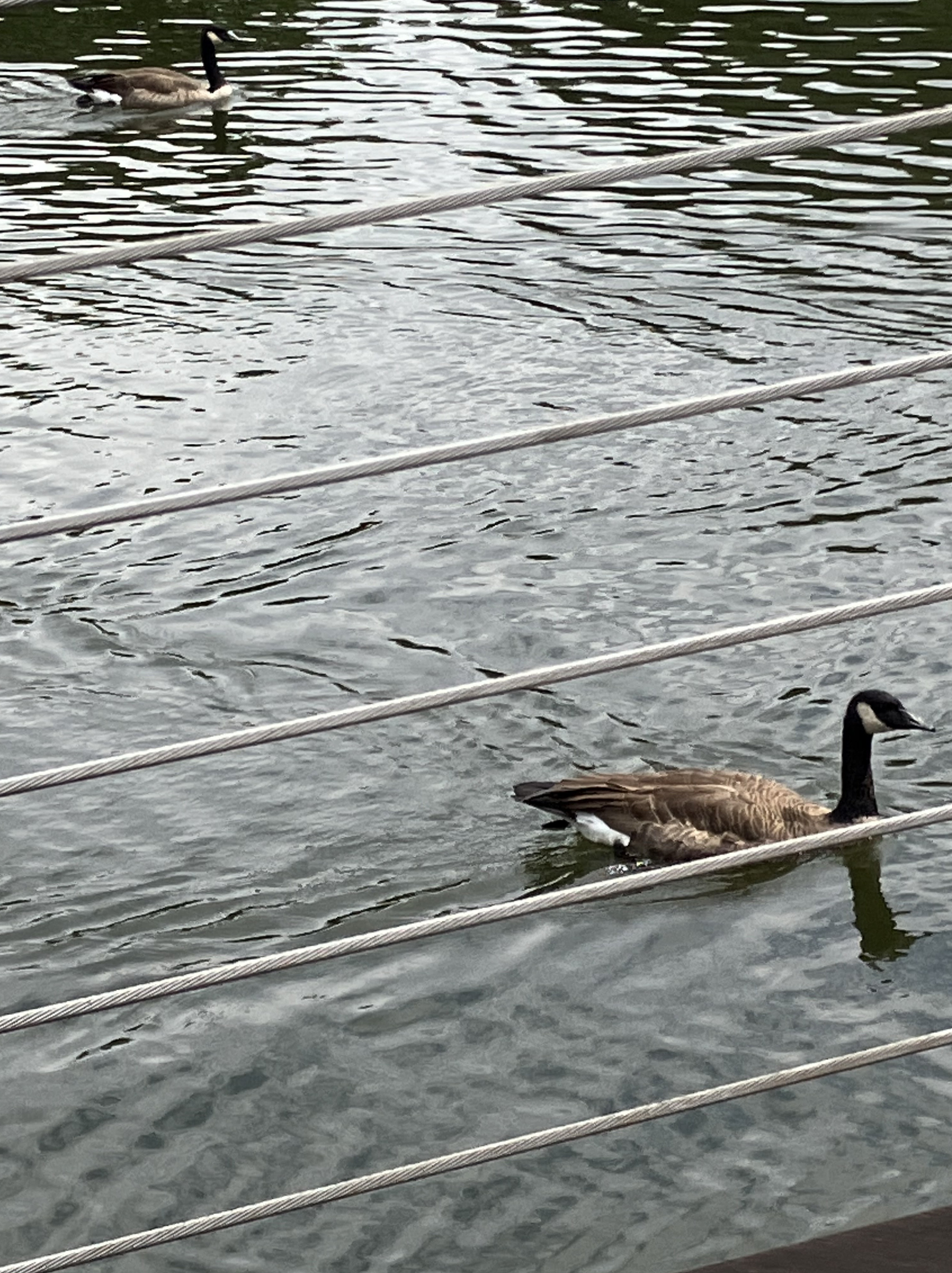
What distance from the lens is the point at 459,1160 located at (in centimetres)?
281

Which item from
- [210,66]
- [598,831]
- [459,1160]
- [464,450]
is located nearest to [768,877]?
[598,831]

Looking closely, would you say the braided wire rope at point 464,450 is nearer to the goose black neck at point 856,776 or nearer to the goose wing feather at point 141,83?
the goose black neck at point 856,776

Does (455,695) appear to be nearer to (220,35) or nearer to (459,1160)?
(459,1160)

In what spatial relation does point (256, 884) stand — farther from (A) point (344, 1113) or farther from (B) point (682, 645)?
(B) point (682, 645)

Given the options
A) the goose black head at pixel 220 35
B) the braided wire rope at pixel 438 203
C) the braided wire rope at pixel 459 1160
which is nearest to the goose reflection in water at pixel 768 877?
the braided wire rope at pixel 459 1160

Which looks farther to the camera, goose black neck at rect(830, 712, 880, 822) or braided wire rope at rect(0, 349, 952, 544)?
goose black neck at rect(830, 712, 880, 822)

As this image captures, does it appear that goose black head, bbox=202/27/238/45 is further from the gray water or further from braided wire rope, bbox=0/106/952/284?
braided wire rope, bbox=0/106/952/284

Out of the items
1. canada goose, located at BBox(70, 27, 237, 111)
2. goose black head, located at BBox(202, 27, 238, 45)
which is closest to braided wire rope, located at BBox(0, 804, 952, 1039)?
canada goose, located at BBox(70, 27, 237, 111)

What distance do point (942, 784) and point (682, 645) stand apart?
17.9ft

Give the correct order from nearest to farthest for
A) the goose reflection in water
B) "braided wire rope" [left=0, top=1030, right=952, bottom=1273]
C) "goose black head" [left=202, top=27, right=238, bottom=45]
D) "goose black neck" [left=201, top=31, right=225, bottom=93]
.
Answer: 1. "braided wire rope" [left=0, top=1030, right=952, bottom=1273]
2. the goose reflection in water
3. "goose black neck" [left=201, top=31, right=225, bottom=93]
4. "goose black head" [left=202, top=27, right=238, bottom=45]

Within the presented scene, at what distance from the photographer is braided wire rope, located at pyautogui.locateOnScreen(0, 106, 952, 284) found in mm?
2703

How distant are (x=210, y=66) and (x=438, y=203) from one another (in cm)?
1601

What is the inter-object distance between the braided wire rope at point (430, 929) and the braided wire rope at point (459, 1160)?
27 cm

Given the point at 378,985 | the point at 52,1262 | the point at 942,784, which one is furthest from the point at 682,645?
the point at 942,784
